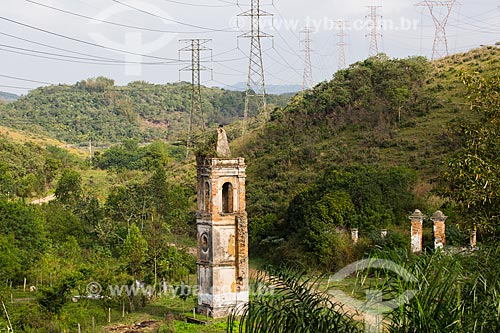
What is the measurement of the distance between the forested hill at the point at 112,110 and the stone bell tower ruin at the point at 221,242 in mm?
56388

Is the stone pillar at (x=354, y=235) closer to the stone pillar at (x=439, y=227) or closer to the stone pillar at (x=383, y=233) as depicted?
the stone pillar at (x=383, y=233)

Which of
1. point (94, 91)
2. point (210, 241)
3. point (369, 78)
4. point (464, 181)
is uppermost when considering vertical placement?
point (94, 91)

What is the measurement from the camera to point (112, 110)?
98562mm

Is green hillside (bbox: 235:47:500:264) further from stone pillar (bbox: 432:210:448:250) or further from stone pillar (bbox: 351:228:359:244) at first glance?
stone pillar (bbox: 432:210:448:250)

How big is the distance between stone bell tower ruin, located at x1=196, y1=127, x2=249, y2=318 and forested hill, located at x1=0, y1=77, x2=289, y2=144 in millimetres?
56388

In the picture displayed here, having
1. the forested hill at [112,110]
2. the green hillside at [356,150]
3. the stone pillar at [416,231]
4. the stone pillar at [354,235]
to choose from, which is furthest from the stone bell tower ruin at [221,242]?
the forested hill at [112,110]

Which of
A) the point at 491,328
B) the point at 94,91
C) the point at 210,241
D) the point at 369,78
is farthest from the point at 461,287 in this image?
the point at 94,91

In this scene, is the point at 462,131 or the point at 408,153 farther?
the point at 408,153

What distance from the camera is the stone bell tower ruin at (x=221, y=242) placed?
23031 millimetres

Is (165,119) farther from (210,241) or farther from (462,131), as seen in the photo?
(462,131)

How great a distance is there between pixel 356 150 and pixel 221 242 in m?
19.1

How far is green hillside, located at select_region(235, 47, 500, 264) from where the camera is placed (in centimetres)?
3073

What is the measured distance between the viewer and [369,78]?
48.0m

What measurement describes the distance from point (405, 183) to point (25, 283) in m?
16.6
